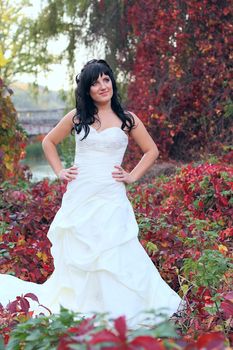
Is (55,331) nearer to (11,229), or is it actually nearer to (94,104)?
(94,104)

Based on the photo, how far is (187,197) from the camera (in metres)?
6.10

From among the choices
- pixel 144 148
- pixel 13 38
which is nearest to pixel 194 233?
pixel 144 148

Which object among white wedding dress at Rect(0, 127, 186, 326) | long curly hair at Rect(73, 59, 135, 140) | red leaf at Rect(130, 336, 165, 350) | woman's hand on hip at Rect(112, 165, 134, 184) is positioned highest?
long curly hair at Rect(73, 59, 135, 140)

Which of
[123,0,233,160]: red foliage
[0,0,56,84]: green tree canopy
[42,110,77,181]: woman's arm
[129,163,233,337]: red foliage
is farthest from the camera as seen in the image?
[0,0,56,84]: green tree canopy

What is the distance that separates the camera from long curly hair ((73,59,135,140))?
392cm

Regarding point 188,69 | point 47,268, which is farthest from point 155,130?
point 47,268

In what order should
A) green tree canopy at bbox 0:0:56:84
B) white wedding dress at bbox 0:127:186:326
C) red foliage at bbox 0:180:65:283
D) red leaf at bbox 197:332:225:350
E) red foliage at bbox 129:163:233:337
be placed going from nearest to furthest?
red leaf at bbox 197:332:225:350 → red foliage at bbox 129:163:233:337 → white wedding dress at bbox 0:127:186:326 → red foliage at bbox 0:180:65:283 → green tree canopy at bbox 0:0:56:84

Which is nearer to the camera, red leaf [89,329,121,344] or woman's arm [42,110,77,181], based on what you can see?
red leaf [89,329,121,344]

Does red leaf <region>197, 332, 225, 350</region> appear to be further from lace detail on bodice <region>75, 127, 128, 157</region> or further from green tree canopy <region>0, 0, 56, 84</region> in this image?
green tree canopy <region>0, 0, 56, 84</region>

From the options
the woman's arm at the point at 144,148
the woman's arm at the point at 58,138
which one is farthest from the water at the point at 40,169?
the woman's arm at the point at 144,148

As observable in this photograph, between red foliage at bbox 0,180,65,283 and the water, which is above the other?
red foliage at bbox 0,180,65,283

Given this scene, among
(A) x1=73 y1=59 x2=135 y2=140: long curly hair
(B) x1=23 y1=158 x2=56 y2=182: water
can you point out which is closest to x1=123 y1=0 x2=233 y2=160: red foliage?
(B) x1=23 y1=158 x2=56 y2=182: water

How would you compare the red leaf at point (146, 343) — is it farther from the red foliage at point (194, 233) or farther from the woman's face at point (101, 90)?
the woman's face at point (101, 90)

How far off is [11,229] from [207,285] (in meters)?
2.47
